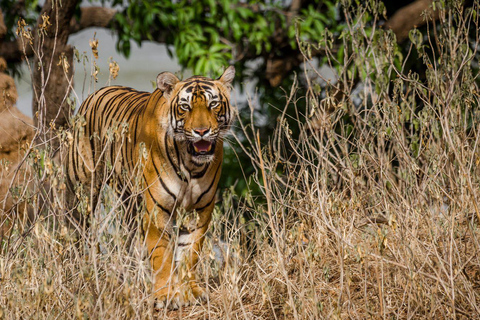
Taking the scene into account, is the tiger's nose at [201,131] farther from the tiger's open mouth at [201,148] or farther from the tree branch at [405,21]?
the tree branch at [405,21]

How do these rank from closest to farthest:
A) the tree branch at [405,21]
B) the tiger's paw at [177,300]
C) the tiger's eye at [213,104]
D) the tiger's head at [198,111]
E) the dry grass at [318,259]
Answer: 1. the dry grass at [318,259]
2. the tiger's paw at [177,300]
3. the tiger's head at [198,111]
4. the tiger's eye at [213,104]
5. the tree branch at [405,21]

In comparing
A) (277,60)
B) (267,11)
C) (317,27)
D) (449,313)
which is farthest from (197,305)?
(277,60)

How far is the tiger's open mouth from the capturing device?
4.01 metres

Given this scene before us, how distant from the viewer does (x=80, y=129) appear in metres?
2.85

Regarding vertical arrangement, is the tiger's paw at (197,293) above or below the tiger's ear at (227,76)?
below

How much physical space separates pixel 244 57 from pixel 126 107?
129 inches

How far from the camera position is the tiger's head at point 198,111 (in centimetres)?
399

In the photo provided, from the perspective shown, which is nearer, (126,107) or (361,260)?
(361,260)

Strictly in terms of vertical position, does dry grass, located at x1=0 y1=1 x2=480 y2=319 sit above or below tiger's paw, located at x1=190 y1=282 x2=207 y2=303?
above

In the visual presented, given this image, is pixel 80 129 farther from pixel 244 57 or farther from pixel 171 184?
pixel 244 57

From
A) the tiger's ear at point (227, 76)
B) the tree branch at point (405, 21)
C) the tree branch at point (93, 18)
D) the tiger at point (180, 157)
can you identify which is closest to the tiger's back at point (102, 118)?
the tiger at point (180, 157)

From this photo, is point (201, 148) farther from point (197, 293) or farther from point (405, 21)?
point (405, 21)

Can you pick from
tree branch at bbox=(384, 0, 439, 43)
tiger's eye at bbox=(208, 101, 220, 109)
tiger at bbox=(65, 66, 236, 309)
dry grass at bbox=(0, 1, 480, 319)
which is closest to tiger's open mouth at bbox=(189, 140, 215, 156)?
tiger at bbox=(65, 66, 236, 309)

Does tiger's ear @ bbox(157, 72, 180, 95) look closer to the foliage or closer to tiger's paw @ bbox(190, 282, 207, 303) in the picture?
tiger's paw @ bbox(190, 282, 207, 303)
